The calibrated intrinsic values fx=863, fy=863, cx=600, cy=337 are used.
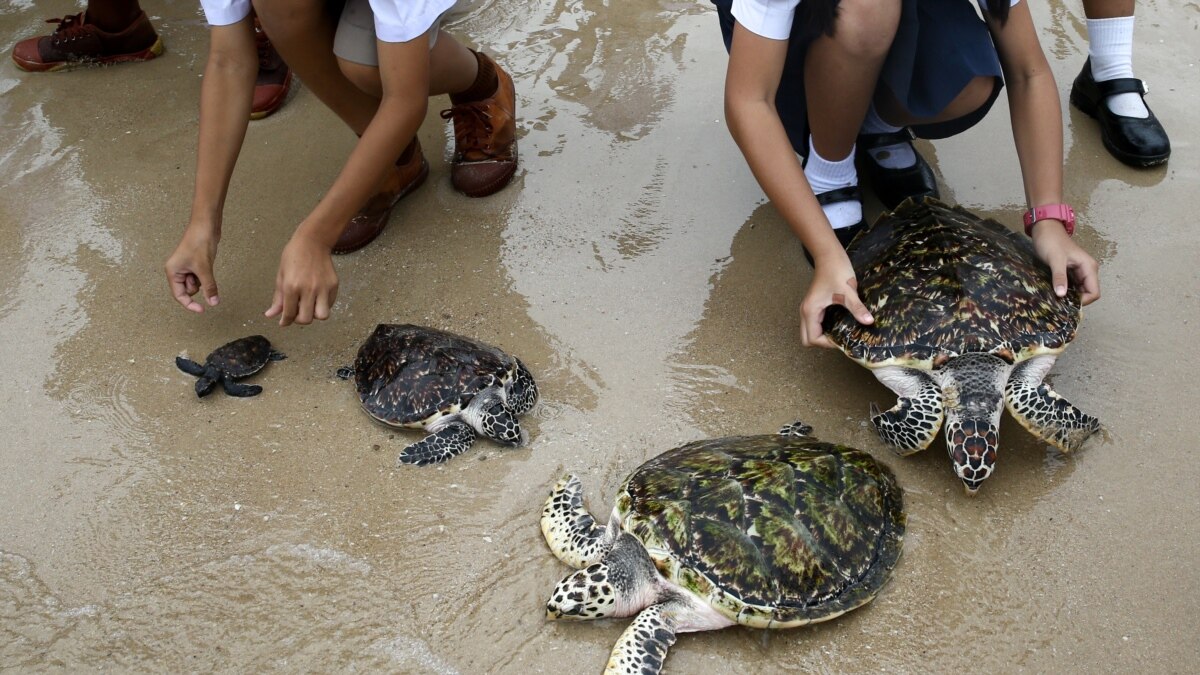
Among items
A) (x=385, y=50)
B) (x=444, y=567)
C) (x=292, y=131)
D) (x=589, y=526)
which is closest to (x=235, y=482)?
(x=444, y=567)

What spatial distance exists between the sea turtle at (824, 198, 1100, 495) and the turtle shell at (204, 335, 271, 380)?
172cm

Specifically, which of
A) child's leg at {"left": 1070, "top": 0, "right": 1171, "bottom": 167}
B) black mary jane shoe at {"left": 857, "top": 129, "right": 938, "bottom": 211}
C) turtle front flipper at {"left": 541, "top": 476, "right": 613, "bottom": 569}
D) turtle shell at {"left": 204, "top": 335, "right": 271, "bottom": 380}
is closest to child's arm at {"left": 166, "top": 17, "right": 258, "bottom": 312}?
turtle shell at {"left": 204, "top": 335, "right": 271, "bottom": 380}

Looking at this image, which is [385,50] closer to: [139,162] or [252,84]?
[252,84]

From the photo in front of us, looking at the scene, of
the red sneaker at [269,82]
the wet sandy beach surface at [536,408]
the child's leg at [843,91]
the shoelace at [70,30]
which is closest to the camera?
the wet sandy beach surface at [536,408]

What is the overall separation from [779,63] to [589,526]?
134cm

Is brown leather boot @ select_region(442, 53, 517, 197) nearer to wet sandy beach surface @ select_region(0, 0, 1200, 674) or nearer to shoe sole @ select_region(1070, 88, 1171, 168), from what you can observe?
wet sandy beach surface @ select_region(0, 0, 1200, 674)

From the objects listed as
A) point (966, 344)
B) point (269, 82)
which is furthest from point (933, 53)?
point (269, 82)

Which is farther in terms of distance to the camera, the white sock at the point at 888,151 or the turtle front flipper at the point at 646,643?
the white sock at the point at 888,151

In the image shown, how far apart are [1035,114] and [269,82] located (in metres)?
3.03

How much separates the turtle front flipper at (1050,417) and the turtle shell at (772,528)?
1.35 feet

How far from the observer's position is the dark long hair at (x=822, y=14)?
2383 millimetres

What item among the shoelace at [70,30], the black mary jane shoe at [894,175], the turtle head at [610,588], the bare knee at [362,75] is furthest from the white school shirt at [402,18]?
the shoelace at [70,30]

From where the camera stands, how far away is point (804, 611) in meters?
1.93

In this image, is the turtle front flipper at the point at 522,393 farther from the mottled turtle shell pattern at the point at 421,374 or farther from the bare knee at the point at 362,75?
the bare knee at the point at 362,75
